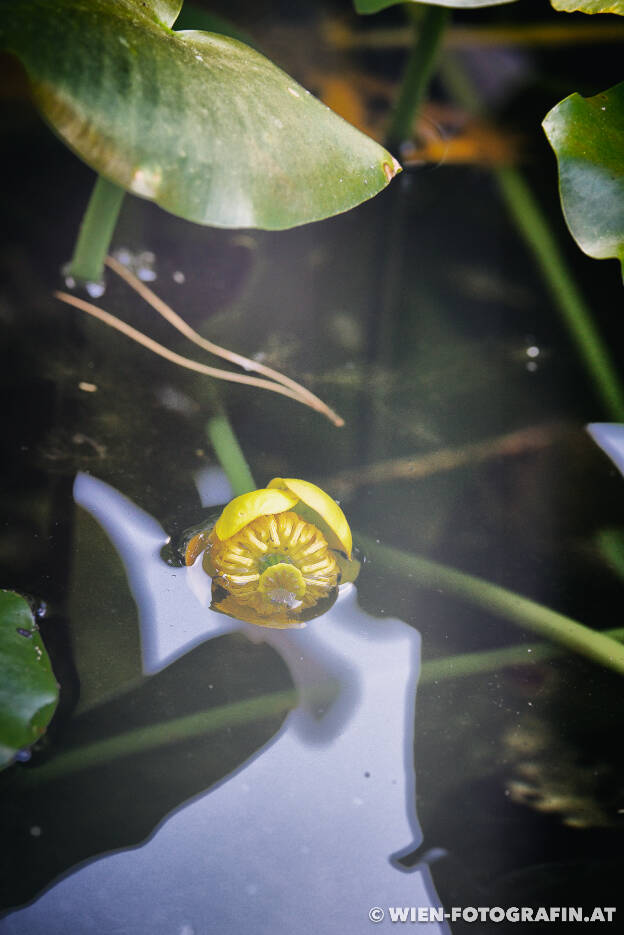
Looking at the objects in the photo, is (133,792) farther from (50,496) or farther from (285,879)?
(50,496)

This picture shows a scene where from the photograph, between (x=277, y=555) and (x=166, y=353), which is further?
(x=166, y=353)

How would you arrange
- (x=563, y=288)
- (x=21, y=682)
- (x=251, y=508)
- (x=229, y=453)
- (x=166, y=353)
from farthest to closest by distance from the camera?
(x=563, y=288) < (x=166, y=353) < (x=229, y=453) < (x=251, y=508) < (x=21, y=682)

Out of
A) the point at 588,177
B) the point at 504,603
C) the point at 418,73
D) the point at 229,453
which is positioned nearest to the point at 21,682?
the point at 229,453

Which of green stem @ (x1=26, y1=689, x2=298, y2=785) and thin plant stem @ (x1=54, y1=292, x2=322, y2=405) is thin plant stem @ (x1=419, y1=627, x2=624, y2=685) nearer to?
green stem @ (x1=26, y1=689, x2=298, y2=785)

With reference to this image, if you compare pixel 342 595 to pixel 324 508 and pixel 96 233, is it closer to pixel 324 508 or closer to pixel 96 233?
pixel 324 508

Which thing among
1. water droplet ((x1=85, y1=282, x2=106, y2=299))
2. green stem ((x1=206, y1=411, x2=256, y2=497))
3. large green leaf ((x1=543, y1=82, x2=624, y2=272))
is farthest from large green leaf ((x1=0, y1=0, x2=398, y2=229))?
water droplet ((x1=85, y1=282, x2=106, y2=299))

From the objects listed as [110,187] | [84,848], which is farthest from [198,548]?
[110,187]

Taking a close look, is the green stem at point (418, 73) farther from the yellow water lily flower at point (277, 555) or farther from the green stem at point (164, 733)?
the green stem at point (164, 733)
